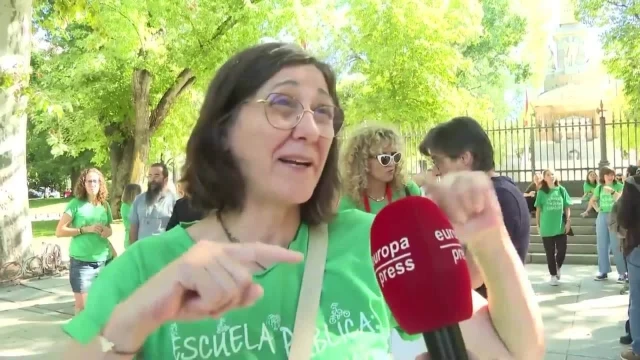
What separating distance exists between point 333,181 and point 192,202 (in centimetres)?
44

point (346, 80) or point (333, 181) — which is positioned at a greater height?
Answer: point (346, 80)

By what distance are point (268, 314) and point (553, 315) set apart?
708cm

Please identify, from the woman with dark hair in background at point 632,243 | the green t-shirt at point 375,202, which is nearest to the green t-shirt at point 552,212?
the woman with dark hair in background at point 632,243

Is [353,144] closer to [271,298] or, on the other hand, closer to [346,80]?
[271,298]

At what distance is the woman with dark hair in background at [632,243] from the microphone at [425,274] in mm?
5124

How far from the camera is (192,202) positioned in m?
1.89

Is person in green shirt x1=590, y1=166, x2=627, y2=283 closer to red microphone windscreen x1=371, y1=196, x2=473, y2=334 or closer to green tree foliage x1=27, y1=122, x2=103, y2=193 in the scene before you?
red microphone windscreen x1=371, y1=196, x2=473, y2=334

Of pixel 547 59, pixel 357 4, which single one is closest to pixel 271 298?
pixel 357 4

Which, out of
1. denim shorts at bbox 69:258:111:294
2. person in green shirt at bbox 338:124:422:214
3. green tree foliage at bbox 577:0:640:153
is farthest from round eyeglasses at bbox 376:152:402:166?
green tree foliage at bbox 577:0:640:153

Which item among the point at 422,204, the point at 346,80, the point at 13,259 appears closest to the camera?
the point at 422,204

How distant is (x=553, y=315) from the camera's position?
Answer: 25.5 ft

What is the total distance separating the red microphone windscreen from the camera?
1124 millimetres

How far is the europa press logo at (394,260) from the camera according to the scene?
1.18 meters

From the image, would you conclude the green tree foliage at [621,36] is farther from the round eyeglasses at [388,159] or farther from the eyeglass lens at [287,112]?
the eyeglass lens at [287,112]
